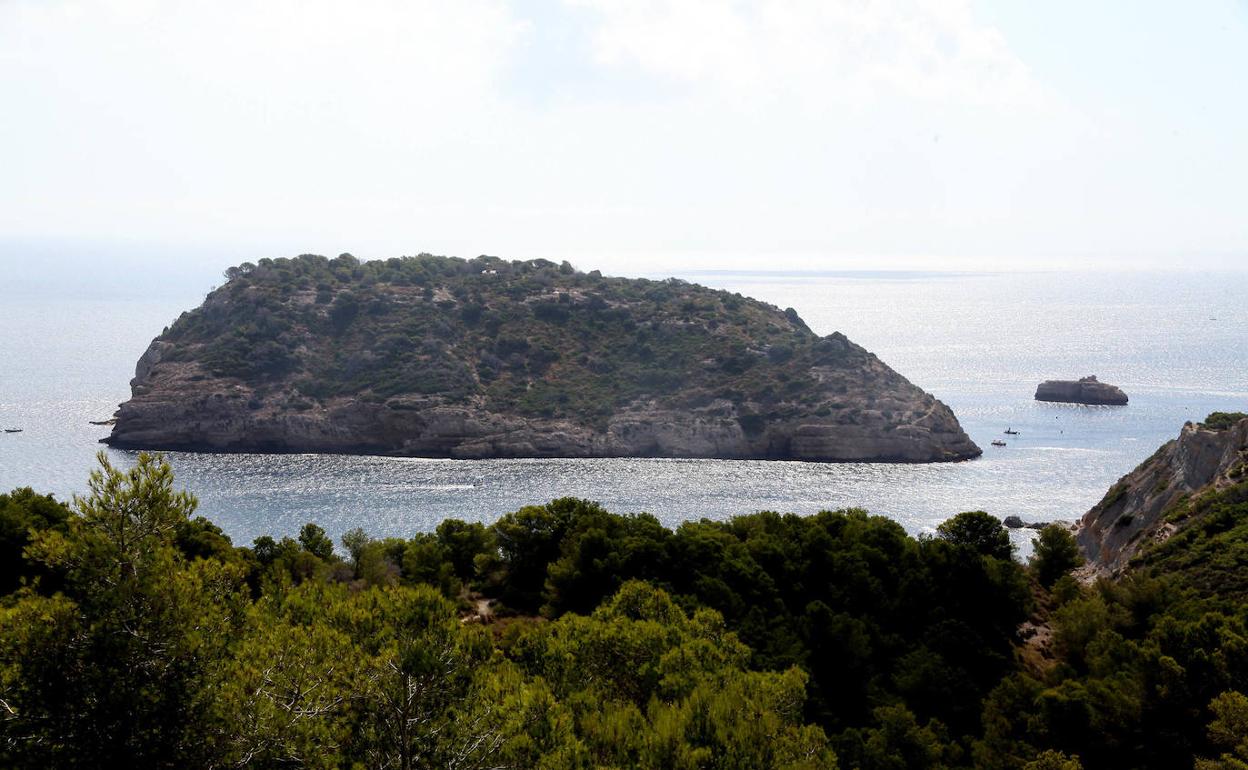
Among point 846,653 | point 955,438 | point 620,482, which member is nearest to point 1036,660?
point 846,653

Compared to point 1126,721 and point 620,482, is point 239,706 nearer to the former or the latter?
point 1126,721

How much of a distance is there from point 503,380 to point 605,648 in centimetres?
10818

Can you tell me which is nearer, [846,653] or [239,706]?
[239,706]

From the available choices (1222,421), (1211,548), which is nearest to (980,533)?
(1211,548)

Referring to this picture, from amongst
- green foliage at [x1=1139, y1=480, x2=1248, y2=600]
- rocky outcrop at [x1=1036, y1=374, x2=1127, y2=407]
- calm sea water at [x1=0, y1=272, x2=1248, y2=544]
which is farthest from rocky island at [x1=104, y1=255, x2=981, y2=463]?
green foliage at [x1=1139, y1=480, x2=1248, y2=600]

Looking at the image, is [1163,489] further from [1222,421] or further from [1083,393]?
[1083,393]

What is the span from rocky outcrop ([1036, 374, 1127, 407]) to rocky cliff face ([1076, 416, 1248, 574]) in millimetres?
91394

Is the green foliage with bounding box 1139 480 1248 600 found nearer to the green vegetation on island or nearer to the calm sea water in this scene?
the green vegetation on island

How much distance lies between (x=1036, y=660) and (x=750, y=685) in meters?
24.0

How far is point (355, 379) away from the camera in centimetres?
12681

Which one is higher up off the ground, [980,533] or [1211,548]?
[980,533]

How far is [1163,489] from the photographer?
57188mm

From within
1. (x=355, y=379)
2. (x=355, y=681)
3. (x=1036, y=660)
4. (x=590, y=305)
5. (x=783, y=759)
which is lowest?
(x=1036, y=660)

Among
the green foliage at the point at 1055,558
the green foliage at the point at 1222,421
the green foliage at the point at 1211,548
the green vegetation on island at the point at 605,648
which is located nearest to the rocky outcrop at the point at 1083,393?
the green foliage at the point at 1222,421
